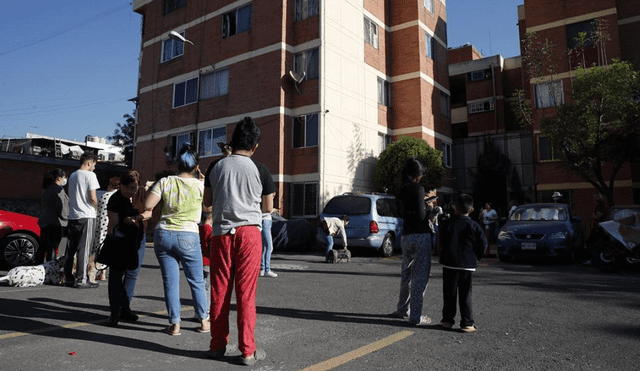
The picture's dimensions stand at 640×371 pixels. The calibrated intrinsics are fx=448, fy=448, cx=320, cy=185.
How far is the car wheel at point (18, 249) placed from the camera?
8.74 meters

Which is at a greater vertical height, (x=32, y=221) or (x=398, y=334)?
(x=32, y=221)

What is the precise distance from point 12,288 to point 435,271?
760 cm

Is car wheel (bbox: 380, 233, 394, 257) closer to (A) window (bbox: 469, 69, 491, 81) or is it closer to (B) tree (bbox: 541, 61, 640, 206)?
(B) tree (bbox: 541, 61, 640, 206)

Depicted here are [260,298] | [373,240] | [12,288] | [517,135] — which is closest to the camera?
[260,298]

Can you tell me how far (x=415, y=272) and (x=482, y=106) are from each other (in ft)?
99.0

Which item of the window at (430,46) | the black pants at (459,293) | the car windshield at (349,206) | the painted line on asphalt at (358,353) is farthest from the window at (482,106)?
the painted line on asphalt at (358,353)

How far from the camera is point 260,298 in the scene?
6180mm

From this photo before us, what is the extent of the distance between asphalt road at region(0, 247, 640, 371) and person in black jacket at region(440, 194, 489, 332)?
0.21m

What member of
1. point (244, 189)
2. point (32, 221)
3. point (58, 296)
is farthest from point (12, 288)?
point (244, 189)

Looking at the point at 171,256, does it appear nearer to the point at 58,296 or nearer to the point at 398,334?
the point at 398,334

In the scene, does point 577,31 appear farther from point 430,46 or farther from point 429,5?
point 429,5

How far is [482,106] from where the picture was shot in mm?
32281

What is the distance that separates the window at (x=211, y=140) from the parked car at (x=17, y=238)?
42.3 feet

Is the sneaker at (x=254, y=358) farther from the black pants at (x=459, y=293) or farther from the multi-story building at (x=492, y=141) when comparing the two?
the multi-story building at (x=492, y=141)
